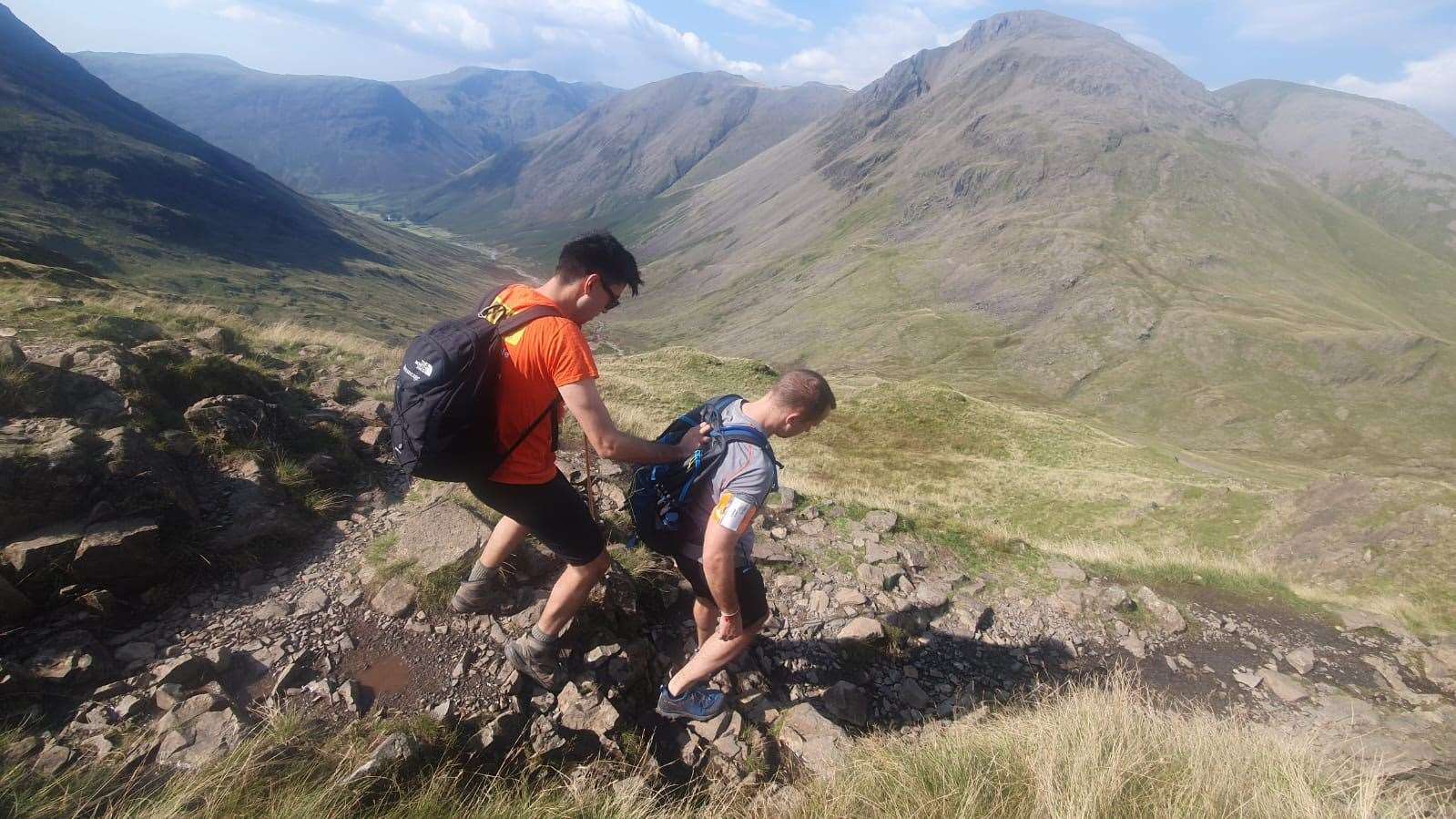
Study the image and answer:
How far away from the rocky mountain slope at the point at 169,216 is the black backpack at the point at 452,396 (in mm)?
104737

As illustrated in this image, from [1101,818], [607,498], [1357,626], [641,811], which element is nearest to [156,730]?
[641,811]

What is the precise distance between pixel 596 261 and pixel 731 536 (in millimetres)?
2047

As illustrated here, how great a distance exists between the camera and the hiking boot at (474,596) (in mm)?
5367

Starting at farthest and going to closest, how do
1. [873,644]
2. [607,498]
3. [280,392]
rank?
1. [280,392]
2. [607,498]
3. [873,644]

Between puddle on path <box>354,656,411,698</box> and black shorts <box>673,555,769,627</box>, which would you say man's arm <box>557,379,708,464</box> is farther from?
puddle on path <box>354,656,411,698</box>

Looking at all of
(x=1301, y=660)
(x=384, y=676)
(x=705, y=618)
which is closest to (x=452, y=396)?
(x=384, y=676)

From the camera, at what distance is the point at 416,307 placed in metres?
130

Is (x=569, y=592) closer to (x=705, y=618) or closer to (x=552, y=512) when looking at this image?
(x=552, y=512)

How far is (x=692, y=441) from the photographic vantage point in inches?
170

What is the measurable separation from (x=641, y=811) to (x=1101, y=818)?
2.58m

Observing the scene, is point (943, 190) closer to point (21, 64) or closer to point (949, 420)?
point (949, 420)

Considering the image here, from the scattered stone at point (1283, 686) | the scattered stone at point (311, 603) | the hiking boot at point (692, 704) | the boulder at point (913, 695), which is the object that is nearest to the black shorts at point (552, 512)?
the hiking boot at point (692, 704)

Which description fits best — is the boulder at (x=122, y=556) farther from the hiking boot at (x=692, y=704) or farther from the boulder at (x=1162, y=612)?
the boulder at (x=1162, y=612)

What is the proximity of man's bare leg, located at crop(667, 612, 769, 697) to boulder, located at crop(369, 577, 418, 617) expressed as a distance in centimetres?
249
